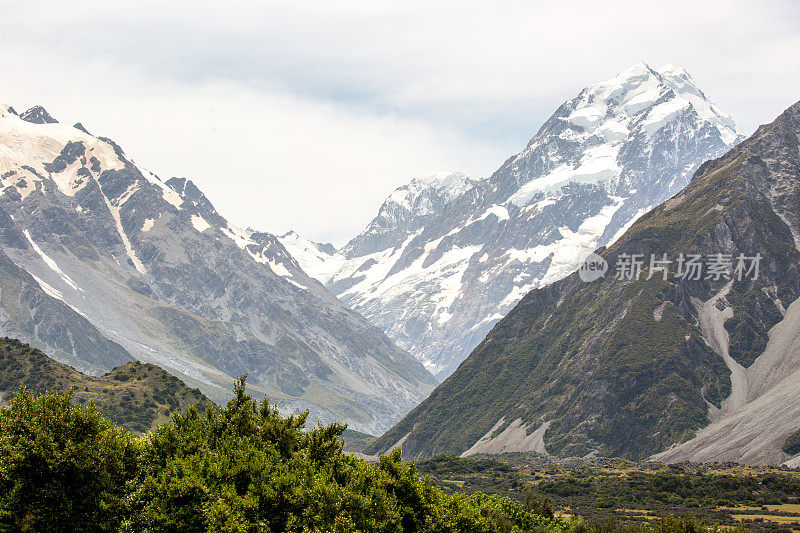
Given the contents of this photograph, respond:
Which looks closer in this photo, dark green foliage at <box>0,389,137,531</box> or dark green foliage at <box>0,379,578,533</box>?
dark green foliage at <box>0,389,137,531</box>

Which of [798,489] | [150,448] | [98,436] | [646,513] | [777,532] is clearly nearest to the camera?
[98,436]

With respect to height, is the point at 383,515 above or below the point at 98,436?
below

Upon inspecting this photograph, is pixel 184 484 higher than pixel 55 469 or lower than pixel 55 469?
lower

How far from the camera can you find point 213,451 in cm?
10125

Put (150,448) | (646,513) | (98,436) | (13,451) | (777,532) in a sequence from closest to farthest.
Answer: (13,451) < (98,436) < (150,448) < (777,532) < (646,513)

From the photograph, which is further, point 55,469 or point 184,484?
point 184,484

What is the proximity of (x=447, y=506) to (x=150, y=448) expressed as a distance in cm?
4067

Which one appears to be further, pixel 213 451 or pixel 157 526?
pixel 213 451

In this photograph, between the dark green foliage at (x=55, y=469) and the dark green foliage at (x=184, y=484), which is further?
the dark green foliage at (x=184, y=484)

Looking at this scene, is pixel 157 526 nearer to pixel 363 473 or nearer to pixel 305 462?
pixel 305 462

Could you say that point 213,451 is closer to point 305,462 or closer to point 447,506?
point 305,462

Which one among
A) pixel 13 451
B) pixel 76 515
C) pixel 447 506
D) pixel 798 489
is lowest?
pixel 798 489

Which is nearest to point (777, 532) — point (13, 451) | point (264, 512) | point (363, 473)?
point (363, 473)

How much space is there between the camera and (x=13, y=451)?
3187 inches
